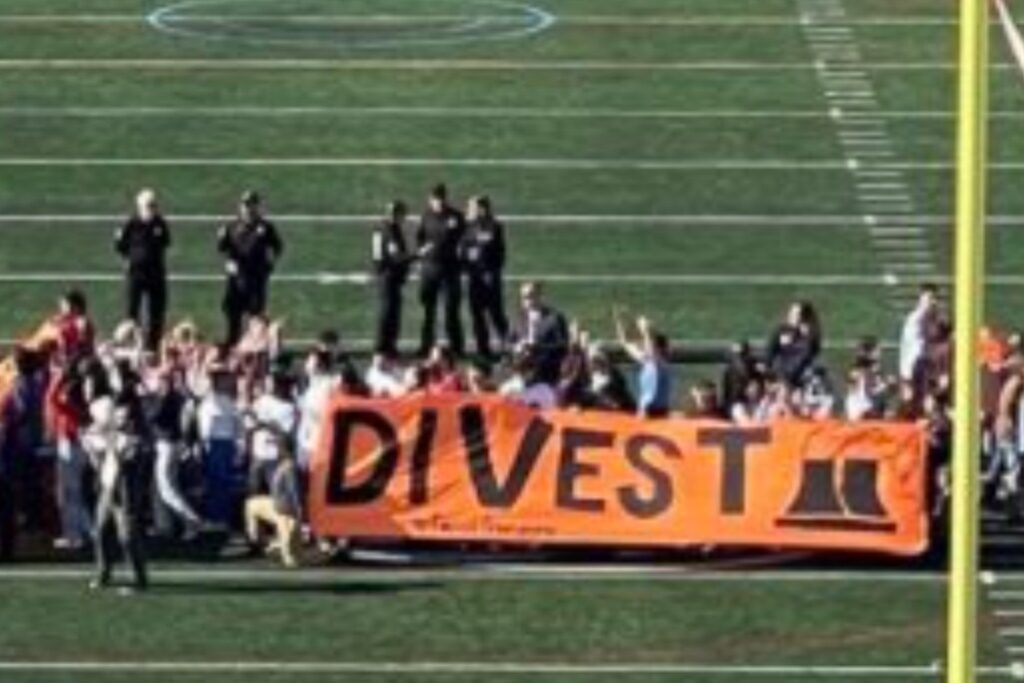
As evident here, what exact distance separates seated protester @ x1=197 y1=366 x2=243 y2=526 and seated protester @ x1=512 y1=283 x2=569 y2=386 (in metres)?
2.20

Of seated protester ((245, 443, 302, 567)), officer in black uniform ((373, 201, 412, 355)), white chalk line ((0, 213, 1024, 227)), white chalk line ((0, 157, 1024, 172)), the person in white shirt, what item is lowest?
seated protester ((245, 443, 302, 567))

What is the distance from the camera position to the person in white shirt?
93.5ft

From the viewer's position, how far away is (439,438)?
2642cm

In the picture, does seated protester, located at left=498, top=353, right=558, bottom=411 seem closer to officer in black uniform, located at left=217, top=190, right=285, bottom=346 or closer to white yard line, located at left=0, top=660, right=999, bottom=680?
officer in black uniform, located at left=217, top=190, right=285, bottom=346

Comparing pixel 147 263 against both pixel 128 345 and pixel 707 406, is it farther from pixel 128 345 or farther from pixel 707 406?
pixel 707 406

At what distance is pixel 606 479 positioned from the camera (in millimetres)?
26344

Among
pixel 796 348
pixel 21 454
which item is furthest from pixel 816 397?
pixel 21 454

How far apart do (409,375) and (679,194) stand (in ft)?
26.6

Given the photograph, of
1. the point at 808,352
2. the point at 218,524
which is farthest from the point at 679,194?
the point at 218,524

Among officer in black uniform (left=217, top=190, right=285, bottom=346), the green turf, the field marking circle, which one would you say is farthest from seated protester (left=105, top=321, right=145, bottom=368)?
the field marking circle

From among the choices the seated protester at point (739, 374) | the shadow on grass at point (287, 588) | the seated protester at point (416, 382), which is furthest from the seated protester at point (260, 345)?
the seated protester at point (739, 374)

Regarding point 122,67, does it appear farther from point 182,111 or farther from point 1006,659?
point 1006,659

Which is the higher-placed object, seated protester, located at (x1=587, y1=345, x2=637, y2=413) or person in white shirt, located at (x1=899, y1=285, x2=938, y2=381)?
person in white shirt, located at (x1=899, y1=285, x2=938, y2=381)

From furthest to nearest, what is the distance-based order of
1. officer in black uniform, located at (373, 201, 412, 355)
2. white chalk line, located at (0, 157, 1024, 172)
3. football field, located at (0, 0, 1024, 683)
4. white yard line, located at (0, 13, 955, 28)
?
white yard line, located at (0, 13, 955, 28) → white chalk line, located at (0, 157, 1024, 172) → officer in black uniform, located at (373, 201, 412, 355) → football field, located at (0, 0, 1024, 683)
